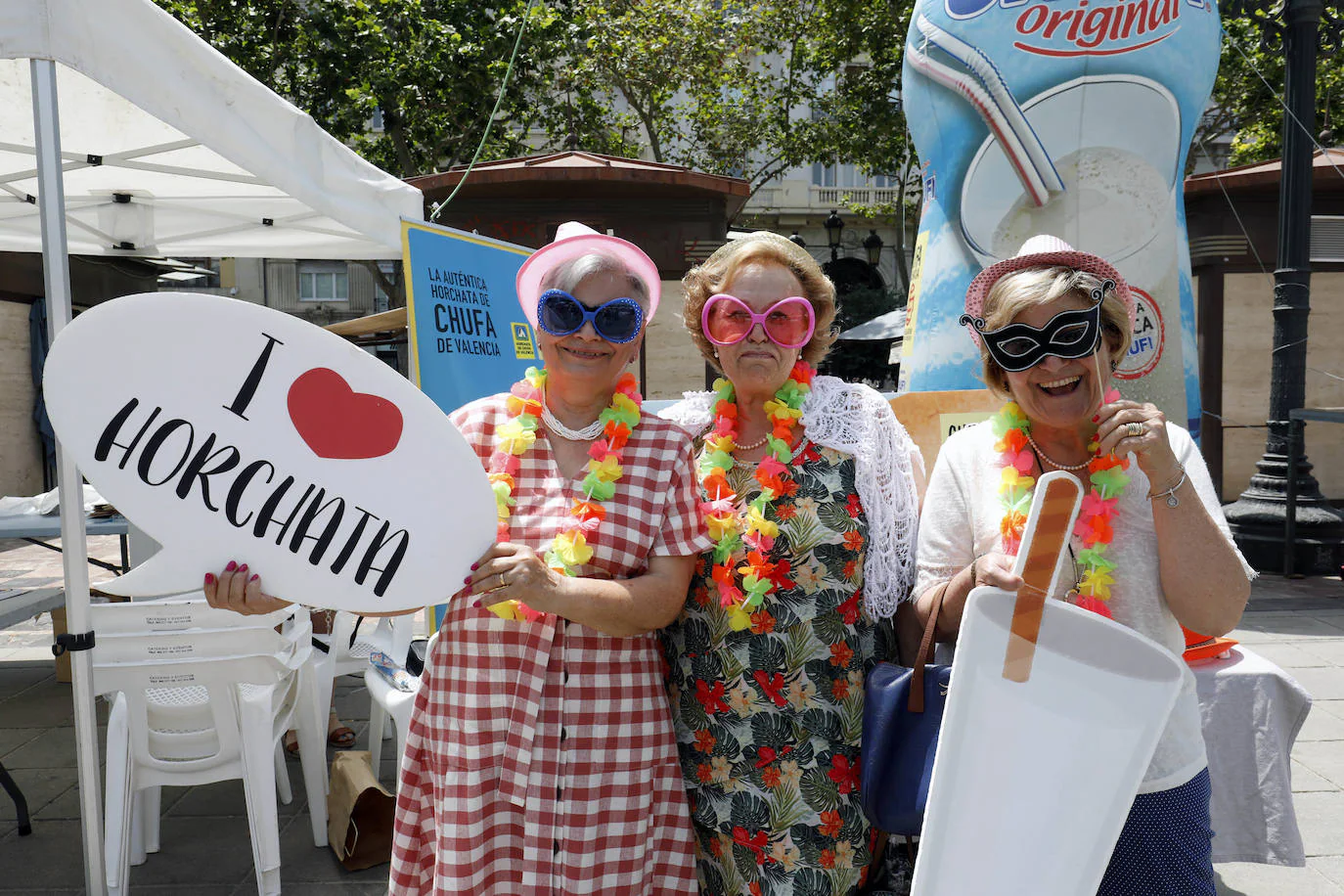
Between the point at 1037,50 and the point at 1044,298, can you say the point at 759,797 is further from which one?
the point at 1037,50

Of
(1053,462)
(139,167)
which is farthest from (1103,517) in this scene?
(139,167)

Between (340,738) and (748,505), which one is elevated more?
(748,505)

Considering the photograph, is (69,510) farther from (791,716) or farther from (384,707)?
(791,716)

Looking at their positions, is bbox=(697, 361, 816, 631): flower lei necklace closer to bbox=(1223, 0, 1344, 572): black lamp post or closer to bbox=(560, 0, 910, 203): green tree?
bbox=(1223, 0, 1344, 572): black lamp post

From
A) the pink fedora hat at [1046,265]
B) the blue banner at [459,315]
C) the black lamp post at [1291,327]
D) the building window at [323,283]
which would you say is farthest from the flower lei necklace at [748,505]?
the building window at [323,283]

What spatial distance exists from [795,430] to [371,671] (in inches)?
90.4

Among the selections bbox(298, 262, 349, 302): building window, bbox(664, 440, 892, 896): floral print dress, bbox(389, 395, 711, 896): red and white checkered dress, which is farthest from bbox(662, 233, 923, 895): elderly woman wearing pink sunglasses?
bbox(298, 262, 349, 302): building window

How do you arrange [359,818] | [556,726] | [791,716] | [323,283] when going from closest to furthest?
[556,726] → [791,716] → [359,818] → [323,283]

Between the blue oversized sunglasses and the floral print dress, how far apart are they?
45 cm

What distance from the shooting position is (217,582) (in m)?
1.48

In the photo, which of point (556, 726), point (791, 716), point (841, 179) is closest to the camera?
point (556, 726)

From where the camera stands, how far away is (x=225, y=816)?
11.5 ft

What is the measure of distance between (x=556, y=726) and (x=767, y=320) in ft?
2.83

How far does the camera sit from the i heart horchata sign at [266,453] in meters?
1.46
